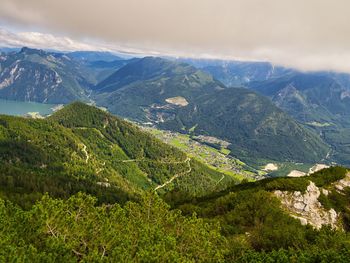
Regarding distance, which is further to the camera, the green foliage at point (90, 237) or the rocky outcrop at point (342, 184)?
the rocky outcrop at point (342, 184)

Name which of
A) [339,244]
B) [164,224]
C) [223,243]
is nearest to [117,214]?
[164,224]

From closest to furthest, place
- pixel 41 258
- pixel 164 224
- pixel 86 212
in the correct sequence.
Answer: pixel 41 258
pixel 86 212
pixel 164 224

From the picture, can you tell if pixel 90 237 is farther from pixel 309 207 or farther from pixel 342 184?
pixel 342 184

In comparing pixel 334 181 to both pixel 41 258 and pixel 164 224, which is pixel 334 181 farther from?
pixel 41 258

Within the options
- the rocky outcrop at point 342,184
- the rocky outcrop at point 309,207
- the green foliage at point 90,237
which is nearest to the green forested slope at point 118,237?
the green foliage at point 90,237

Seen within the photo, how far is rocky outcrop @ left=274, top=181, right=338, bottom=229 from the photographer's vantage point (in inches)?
5012

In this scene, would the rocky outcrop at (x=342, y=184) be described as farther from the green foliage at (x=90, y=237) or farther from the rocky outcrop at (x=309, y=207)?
the green foliage at (x=90, y=237)

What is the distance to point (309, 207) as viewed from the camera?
5212 inches

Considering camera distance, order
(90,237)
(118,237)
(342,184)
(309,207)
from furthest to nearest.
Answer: (342,184), (309,207), (90,237), (118,237)

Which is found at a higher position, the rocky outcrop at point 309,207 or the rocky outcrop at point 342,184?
the rocky outcrop at point 342,184

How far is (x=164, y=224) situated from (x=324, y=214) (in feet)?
270

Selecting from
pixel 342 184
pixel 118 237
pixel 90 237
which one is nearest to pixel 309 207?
pixel 342 184

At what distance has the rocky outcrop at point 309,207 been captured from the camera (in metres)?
127

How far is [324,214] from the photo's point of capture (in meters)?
130
